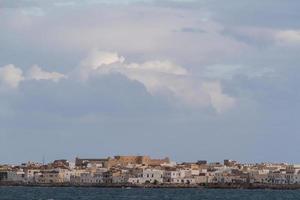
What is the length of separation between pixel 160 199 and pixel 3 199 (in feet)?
68.6

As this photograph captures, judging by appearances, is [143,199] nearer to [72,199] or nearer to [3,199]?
[72,199]

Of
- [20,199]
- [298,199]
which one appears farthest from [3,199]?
[298,199]

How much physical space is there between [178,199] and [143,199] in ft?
17.0

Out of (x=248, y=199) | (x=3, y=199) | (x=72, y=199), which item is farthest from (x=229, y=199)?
(x=3, y=199)

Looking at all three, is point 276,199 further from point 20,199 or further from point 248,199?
point 20,199

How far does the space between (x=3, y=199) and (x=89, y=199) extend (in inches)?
488

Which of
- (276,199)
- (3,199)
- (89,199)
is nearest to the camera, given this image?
(3,199)

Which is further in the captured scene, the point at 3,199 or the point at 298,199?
the point at 298,199

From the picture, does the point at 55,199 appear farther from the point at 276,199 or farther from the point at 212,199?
the point at 276,199

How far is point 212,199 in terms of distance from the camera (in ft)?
436

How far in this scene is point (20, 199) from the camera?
122 meters

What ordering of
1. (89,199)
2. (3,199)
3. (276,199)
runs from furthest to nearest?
1. (276,199)
2. (89,199)
3. (3,199)

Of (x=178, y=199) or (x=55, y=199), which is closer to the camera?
(x=55, y=199)

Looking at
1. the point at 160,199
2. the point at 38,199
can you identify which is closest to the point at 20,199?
the point at 38,199
